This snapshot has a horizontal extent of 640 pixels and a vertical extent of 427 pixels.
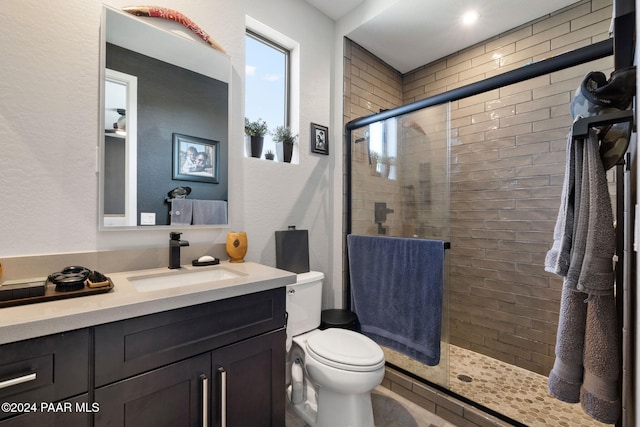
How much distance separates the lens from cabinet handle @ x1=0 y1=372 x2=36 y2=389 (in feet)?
2.33

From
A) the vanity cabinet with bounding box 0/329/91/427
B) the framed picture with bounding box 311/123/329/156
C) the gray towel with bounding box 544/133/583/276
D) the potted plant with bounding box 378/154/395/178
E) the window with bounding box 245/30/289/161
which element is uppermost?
the window with bounding box 245/30/289/161

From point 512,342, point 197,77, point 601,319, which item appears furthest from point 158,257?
point 512,342

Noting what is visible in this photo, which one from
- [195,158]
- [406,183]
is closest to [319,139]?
[406,183]

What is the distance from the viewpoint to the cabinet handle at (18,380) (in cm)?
71

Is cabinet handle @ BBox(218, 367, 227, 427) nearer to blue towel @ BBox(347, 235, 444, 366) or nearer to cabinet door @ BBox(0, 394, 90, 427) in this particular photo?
cabinet door @ BBox(0, 394, 90, 427)

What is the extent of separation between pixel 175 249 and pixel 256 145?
2.67 ft

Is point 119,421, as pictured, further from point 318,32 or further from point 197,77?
point 318,32

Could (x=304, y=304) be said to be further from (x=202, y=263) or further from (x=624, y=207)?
(x=624, y=207)

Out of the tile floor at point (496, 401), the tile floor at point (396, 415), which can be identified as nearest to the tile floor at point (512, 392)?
the tile floor at point (496, 401)

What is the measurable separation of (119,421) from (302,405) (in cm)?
108

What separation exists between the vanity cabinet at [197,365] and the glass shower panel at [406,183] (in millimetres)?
1022

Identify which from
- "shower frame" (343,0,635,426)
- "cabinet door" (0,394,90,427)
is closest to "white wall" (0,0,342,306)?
"cabinet door" (0,394,90,427)

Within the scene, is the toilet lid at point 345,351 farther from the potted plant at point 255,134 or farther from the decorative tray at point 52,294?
the potted plant at point 255,134

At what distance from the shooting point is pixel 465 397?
168cm
